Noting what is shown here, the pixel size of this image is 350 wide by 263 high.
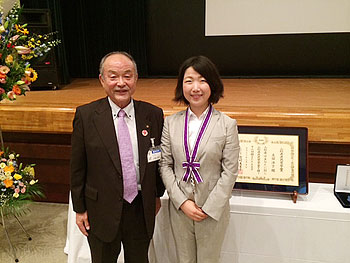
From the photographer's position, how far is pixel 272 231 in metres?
1.60

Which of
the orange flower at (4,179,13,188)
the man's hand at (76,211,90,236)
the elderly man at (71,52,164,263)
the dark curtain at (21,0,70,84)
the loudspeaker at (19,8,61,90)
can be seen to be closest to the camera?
the elderly man at (71,52,164,263)

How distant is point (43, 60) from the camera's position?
12.9 ft

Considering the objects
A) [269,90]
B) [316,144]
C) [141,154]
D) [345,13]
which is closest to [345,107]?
[316,144]

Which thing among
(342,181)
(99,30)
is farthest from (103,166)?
(99,30)

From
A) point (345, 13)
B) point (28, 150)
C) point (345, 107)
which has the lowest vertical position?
point (28, 150)

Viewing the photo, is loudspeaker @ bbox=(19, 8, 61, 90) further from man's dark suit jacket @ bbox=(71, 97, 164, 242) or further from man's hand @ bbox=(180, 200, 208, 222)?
man's hand @ bbox=(180, 200, 208, 222)

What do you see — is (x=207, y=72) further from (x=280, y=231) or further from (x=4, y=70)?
(x=4, y=70)

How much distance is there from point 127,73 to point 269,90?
2925 mm

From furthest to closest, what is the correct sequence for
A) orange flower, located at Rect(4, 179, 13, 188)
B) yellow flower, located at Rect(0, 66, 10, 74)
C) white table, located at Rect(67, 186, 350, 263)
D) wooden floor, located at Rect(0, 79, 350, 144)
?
wooden floor, located at Rect(0, 79, 350, 144), orange flower, located at Rect(4, 179, 13, 188), yellow flower, located at Rect(0, 66, 10, 74), white table, located at Rect(67, 186, 350, 263)

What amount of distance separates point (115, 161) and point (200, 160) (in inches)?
13.8

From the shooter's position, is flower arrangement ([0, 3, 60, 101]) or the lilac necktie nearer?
the lilac necktie

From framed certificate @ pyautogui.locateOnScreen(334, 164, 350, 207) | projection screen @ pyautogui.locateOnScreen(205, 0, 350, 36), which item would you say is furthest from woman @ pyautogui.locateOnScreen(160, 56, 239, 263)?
projection screen @ pyautogui.locateOnScreen(205, 0, 350, 36)

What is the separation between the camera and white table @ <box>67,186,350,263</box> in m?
1.54

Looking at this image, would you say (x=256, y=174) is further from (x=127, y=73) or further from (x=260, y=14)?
(x=260, y=14)
